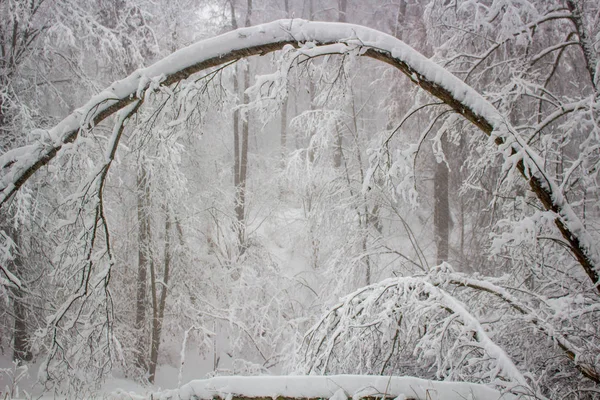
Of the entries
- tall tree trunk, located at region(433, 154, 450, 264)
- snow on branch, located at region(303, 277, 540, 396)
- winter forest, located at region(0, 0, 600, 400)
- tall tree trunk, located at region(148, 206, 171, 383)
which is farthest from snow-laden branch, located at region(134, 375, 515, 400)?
tall tree trunk, located at region(433, 154, 450, 264)

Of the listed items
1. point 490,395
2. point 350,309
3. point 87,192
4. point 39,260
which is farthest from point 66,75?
point 490,395

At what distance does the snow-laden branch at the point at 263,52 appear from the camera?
2.58 metres

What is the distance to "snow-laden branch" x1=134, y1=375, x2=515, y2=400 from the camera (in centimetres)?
191

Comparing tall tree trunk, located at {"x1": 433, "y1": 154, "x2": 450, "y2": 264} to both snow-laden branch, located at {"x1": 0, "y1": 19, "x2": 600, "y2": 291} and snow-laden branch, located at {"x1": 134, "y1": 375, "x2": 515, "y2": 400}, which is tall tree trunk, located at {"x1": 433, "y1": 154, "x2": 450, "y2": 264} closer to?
snow-laden branch, located at {"x1": 0, "y1": 19, "x2": 600, "y2": 291}

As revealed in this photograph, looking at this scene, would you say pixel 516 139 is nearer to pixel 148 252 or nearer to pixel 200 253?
pixel 148 252

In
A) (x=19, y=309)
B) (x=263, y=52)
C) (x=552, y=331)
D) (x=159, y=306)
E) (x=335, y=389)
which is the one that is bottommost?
(x=159, y=306)

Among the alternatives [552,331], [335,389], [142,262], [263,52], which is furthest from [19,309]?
[552,331]

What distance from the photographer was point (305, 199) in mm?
11398

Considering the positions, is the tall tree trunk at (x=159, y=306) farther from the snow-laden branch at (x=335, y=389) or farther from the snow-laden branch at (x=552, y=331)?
the snow-laden branch at (x=335, y=389)

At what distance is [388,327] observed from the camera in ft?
9.42

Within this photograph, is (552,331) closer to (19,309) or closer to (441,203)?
(441,203)

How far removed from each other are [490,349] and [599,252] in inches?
47.5

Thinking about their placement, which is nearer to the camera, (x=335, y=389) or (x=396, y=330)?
(x=335, y=389)

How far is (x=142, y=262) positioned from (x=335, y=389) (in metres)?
9.61
